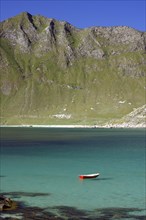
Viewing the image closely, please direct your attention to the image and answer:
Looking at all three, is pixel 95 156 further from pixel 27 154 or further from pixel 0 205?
pixel 0 205

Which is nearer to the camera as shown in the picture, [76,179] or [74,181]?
[74,181]

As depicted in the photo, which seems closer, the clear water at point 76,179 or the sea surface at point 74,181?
the sea surface at point 74,181

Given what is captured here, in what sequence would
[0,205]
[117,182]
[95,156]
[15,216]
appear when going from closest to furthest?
[15,216] → [0,205] → [117,182] → [95,156]

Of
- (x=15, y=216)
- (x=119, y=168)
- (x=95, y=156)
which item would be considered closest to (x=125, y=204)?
(x=15, y=216)

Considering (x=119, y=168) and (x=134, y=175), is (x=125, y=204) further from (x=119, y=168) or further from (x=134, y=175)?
(x=119, y=168)

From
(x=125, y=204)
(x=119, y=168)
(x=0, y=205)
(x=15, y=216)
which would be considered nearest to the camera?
(x=15, y=216)

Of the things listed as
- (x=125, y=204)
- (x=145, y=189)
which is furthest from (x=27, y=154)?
(x=125, y=204)

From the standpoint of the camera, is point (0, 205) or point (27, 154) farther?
point (27, 154)

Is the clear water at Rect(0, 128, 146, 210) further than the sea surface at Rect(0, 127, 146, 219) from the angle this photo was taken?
Yes

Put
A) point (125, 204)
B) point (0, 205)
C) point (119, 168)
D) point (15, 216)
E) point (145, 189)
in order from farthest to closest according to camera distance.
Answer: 1. point (119, 168)
2. point (145, 189)
3. point (125, 204)
4. point (0, 205)
5. point (15, 216)
